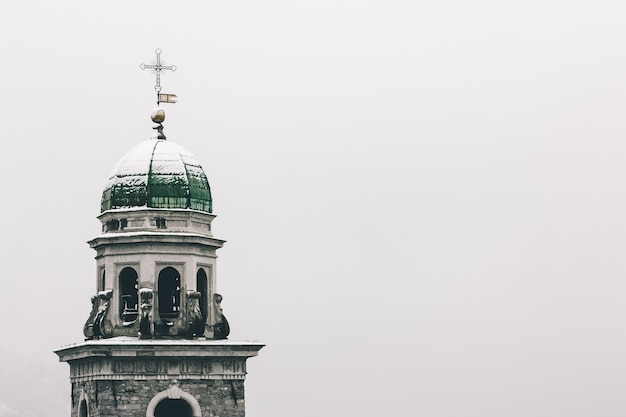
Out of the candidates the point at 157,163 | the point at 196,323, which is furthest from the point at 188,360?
the point at 157,163

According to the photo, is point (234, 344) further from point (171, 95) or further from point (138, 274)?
point (171, 95)

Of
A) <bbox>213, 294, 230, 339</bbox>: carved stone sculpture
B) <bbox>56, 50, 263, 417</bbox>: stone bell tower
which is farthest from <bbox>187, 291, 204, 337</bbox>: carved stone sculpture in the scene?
<bbox>213, 294, 230, 339</bbox>: carved stone sculpture

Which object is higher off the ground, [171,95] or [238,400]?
[171,95]

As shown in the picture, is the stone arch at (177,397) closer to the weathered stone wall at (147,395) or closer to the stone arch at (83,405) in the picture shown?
the weathered stone wall at (147,395)

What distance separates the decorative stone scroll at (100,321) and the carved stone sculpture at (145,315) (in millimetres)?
1457

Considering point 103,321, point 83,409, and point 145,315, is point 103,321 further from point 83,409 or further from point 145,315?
point 83,409

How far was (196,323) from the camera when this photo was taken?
312 ft

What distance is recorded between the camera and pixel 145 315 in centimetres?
9456

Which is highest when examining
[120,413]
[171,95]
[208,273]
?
[171,95]

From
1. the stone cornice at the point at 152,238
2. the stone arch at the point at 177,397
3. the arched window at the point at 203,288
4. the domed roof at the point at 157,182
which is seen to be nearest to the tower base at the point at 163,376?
the stone arch at the point at 177,397

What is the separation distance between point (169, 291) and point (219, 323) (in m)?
2.52

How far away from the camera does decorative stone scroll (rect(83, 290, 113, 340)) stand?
95.4 metres

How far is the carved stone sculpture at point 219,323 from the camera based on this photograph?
315 feet

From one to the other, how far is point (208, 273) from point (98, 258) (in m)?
4.53
